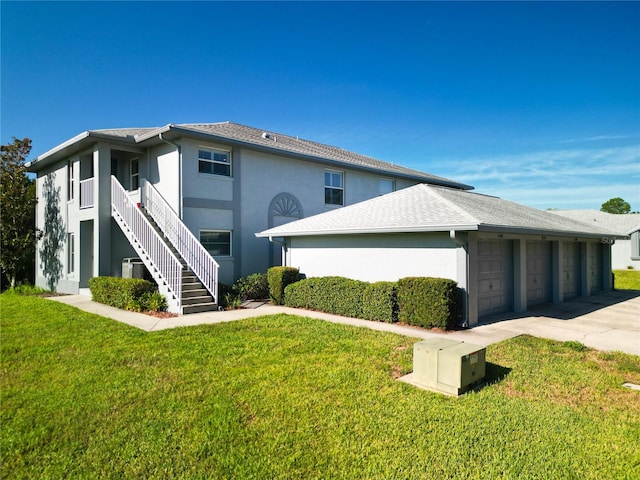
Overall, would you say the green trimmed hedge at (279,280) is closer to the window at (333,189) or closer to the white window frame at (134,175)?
the window at (333,189)

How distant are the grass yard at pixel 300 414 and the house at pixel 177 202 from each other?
5103mm

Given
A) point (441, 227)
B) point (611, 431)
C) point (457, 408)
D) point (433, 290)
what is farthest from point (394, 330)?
point (611, 431)

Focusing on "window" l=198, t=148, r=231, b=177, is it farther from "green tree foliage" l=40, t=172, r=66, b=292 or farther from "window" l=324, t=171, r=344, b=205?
"green tree foliage" l=40, t=172, r=66, b=292

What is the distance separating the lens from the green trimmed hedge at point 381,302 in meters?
9.89

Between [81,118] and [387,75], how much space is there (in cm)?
1325

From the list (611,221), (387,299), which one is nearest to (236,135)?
(387,299)

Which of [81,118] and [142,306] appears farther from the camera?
[81,118]

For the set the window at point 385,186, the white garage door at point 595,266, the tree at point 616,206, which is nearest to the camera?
the white garage door at point 595,266

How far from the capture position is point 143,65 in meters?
13.1

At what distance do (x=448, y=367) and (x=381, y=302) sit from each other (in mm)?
4950

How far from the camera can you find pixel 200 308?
11156 mm

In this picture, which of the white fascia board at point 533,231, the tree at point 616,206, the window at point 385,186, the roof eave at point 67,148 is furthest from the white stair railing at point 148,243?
the tree at point 616,206

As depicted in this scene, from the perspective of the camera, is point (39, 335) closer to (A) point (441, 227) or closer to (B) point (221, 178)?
(B) point (221, 178)

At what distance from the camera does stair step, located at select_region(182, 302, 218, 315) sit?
1084 cm
